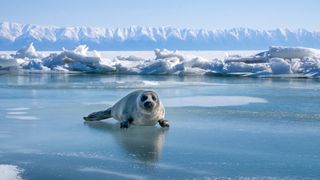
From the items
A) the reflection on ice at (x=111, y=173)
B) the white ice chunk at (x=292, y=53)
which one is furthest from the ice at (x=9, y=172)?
the white ice chunk at (x=292, y=53)

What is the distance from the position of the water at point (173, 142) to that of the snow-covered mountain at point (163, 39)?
106 meters

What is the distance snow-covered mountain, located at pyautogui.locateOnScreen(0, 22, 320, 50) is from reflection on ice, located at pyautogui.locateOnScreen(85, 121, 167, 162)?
353 feet

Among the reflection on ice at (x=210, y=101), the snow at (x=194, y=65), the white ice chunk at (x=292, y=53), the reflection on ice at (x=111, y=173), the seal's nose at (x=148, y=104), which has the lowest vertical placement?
the reflection on ice at (x=111, y=173)

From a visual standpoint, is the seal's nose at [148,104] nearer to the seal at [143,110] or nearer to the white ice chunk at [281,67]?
the seal at [143,110]

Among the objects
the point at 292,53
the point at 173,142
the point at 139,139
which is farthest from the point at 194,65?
the point at 173,142

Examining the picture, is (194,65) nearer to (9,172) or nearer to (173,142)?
(173,142)

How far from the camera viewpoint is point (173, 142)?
5.29m

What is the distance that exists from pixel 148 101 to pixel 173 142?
102cm

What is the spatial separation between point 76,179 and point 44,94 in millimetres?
7095

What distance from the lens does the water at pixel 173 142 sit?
13.4ft

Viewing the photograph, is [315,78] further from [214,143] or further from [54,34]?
[54,34]

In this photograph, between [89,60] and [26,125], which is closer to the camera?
[26,125]

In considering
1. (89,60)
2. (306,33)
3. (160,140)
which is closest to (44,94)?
(160,140)

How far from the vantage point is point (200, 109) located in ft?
26.1
